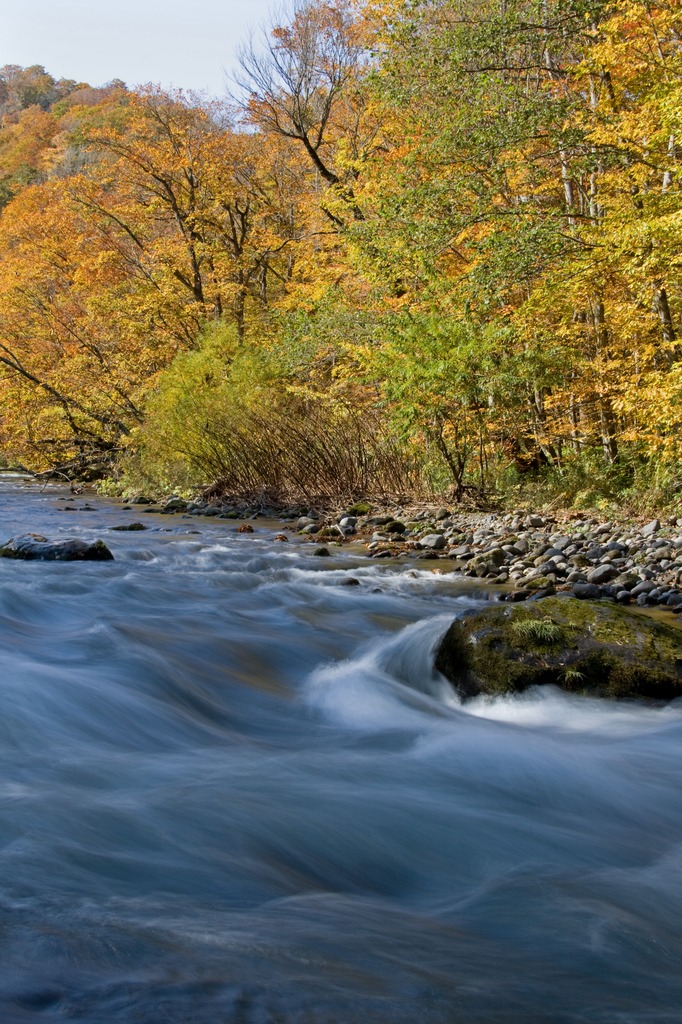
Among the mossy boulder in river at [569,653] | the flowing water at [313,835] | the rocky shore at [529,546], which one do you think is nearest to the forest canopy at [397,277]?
the rocky shore at [529,546]

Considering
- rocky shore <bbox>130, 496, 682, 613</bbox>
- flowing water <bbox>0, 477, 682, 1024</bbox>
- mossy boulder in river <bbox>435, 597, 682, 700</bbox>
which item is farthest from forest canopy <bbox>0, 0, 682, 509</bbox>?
flowing water <bbox>0, 477, 682, 1024</bbox>

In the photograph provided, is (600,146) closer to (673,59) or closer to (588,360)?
(673,59)

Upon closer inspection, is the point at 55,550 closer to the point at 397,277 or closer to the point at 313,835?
the point at 313,835

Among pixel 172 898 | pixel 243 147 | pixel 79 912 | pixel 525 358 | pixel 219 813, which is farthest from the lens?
pixel 243 147

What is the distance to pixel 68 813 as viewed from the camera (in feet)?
9.52

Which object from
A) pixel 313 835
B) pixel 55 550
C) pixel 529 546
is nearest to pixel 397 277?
pixel 529 546

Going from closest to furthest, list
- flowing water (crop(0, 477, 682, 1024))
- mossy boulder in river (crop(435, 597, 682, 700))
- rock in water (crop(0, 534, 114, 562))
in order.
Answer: flowing water (crop(0, 477, 682, 1024)) → mossy boulder in river (crop(435, 597, 682, 700)) → rock in water (crop(0, 534, 114, 562))

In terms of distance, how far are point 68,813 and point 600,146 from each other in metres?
11.3

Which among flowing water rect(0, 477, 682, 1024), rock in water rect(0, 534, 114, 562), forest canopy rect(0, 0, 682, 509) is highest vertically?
forest canopy rect(0, 0, 682, 509)

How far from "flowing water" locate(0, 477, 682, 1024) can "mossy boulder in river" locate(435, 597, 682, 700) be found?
0.13 meters

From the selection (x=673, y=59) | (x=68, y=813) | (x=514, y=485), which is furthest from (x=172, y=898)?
(x=514, y=485)

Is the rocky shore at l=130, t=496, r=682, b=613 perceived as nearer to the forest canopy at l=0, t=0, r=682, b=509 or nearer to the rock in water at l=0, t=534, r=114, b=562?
the forest canopy at l=0, t=0, r=682, b=509

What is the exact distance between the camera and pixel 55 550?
8.84 meters

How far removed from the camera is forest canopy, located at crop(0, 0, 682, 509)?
11.1 metres
